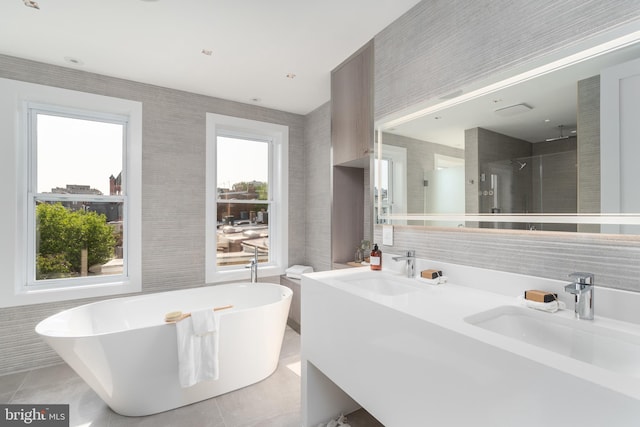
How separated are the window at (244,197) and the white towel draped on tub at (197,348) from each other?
1.26 m

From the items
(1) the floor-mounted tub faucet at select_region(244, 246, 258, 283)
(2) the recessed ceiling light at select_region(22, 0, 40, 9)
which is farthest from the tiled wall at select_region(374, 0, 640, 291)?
(2) the recessed ceiling light at select_region(22, 0, 40, 9)

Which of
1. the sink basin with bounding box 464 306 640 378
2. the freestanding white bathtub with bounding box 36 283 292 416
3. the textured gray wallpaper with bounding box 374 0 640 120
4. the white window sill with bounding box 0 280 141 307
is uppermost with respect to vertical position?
the textured gray wallpaper with bounding box 374 0 640 120

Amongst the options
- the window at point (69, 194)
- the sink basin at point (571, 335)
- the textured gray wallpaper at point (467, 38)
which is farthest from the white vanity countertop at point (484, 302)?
the window at point (69, 194)

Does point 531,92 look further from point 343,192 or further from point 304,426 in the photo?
point 304,426

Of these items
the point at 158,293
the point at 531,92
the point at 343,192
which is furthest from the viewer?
the point at 343,192

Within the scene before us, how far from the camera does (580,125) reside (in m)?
1.09

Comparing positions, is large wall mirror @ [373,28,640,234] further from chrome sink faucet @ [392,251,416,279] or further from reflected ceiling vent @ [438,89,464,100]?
chrome sink faucet @ [392,251,416,279]

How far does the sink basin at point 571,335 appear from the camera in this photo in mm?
853

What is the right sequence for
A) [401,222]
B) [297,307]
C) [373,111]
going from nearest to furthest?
[401,222]
[373,111]
[297,307]

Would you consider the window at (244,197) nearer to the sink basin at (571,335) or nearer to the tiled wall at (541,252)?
the tiled wall at (541,252)

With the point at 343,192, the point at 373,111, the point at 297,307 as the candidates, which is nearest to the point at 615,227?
the point at 373,111

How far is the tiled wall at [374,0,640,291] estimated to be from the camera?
1.04 meters

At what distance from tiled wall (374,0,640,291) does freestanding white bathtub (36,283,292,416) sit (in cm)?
119

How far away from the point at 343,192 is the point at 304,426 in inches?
73.2
